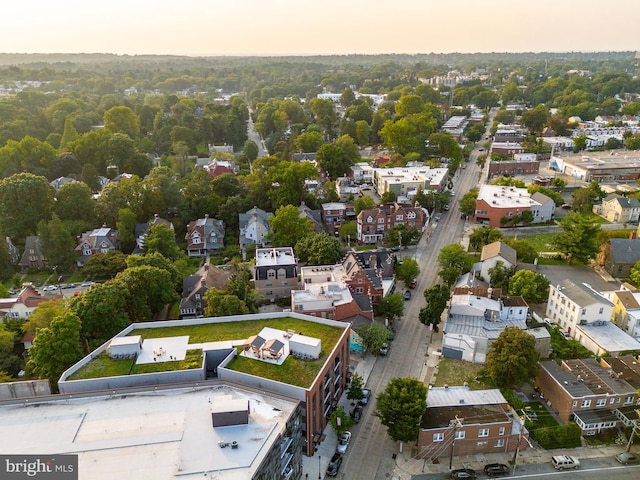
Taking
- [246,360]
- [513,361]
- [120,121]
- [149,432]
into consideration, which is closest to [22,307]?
[246,360]

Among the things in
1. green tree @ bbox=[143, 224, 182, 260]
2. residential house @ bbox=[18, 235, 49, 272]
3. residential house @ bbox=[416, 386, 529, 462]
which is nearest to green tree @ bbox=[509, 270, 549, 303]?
residential house @ bbox=[416, 386, 529, 462]

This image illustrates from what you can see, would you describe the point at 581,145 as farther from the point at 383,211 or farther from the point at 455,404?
the point at 455,404

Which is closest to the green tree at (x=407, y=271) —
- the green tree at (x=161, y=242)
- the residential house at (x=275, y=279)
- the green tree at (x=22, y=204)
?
the residential house at (x=275, y=279)

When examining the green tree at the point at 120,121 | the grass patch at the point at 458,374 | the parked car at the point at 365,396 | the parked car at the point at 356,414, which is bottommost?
the parked car at the point at 356,414

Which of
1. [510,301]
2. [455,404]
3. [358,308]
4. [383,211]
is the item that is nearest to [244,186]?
[383,211]

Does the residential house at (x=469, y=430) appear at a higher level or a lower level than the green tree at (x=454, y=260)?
lower

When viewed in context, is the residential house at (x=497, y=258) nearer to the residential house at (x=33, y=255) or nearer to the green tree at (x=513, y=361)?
the green tree at (x=513, y=361)
